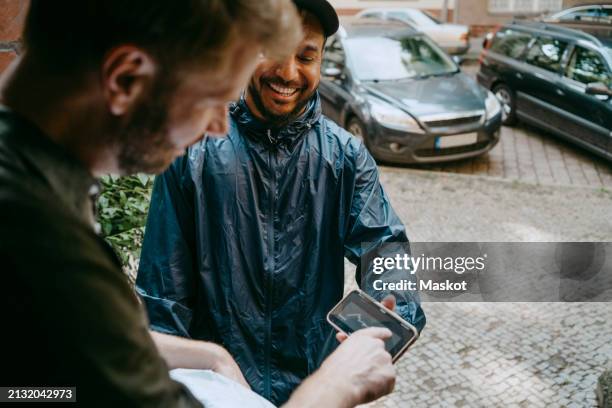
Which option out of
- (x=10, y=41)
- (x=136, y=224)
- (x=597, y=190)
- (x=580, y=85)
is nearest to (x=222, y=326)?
(x=10, y=41)

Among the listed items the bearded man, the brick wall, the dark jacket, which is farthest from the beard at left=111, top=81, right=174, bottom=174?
the brick wall

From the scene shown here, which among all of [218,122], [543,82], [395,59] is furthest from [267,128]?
[543,82]

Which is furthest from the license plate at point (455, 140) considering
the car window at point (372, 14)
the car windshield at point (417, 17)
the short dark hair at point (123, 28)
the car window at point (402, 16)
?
the car window at point (372, 14)

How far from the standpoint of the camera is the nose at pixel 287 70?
2098 millimetres

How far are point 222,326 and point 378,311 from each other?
558 millimetres

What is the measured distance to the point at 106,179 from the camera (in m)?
3.38

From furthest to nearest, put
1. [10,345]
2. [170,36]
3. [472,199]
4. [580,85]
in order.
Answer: [580,85]
[472,199]
[170,36]
[10,345]

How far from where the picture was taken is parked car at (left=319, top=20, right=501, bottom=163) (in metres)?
7.97

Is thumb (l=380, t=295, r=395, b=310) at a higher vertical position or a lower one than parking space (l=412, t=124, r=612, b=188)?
higher

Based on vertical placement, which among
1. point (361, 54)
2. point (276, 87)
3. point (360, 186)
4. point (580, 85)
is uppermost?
point (276, 87)

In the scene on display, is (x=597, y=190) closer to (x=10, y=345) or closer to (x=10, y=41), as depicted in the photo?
(x=10, y=41)

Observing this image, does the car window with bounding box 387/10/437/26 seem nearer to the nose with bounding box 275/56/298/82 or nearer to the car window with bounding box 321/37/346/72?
the car window with bounding box 321/37/346/72

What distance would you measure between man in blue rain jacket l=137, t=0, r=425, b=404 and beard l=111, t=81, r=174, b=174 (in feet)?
3.00

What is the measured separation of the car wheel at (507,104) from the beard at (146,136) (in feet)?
32.7
